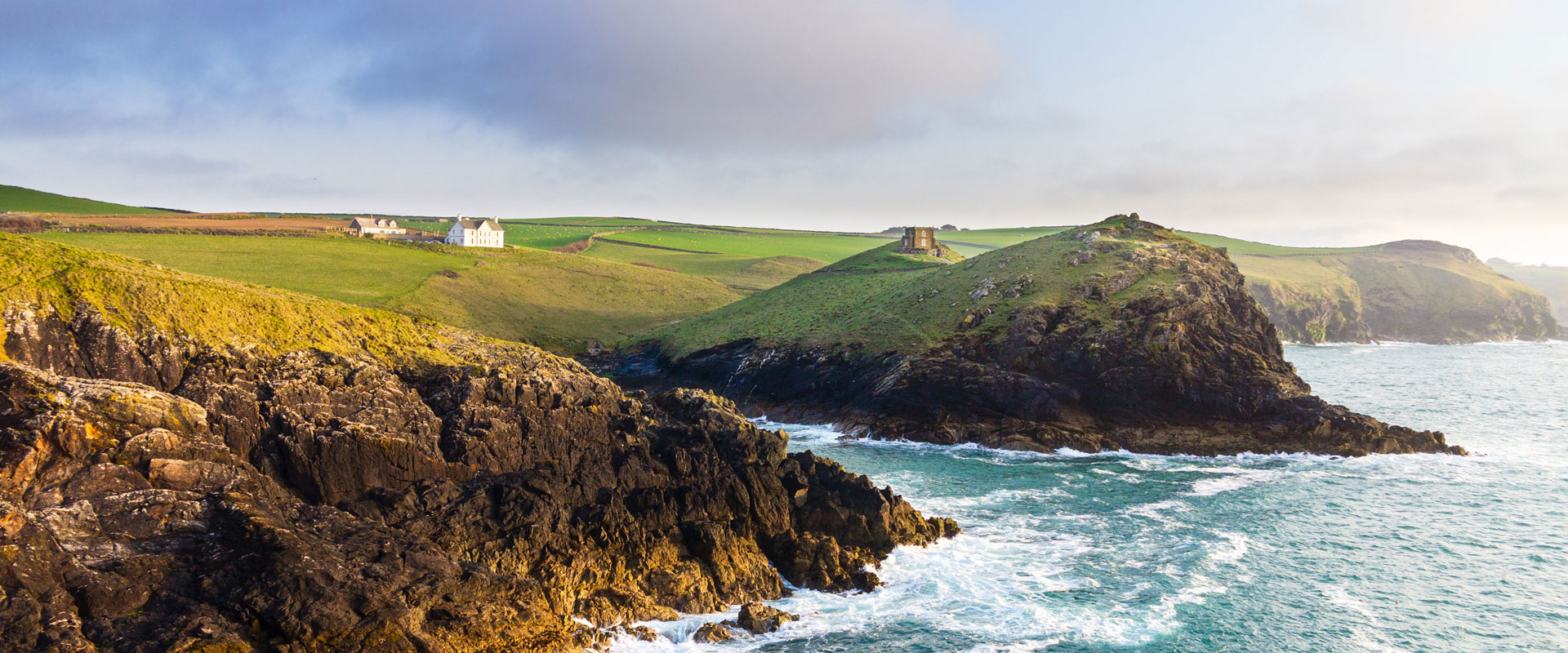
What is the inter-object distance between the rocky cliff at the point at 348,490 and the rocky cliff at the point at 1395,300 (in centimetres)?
13372

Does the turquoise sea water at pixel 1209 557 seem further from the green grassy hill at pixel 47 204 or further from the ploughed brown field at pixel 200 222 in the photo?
the green grassy hill at pixel 47 204

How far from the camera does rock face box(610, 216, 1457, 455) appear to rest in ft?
175

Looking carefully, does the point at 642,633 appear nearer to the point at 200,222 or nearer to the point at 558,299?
the point at 558,299

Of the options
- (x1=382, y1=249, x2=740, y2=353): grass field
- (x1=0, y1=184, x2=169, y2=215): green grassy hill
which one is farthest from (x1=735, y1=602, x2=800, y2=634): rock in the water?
(x1=0, y1=184, x2=169, y2=215): green grassy hill

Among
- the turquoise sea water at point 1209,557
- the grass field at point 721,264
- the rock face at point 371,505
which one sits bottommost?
the turquoise sea water at point 1209,557

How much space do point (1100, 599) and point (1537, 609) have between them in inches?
520

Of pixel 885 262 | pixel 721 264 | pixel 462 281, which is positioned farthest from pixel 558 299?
pixel 721 264

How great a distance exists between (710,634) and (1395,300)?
569ft

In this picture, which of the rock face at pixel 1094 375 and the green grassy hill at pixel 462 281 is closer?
the rock face at pixel 1094 375

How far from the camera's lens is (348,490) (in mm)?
26141

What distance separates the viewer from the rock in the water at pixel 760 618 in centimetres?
2555

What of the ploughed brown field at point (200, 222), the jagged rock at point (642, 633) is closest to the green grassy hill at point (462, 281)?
the ploughed brown field at point (200, 222)

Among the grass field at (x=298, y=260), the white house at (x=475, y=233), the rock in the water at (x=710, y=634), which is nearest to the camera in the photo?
the rock in the water at (x=710, y=634)

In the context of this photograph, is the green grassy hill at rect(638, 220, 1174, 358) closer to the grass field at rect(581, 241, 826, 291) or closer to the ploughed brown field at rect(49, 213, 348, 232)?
the grass field at rect(581, 241, 826, 291)
